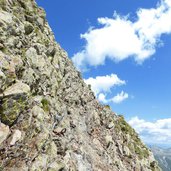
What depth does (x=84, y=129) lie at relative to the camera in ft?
161

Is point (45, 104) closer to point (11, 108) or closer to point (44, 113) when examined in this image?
point (44, 113)

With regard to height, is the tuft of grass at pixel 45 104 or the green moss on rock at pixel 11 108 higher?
the tuft of grass at pixel 45 104

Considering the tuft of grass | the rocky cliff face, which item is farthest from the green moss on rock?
the tuft of grass

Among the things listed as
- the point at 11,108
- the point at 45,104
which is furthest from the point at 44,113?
the point at 11,108

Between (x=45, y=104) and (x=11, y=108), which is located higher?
(x=45, y=104)

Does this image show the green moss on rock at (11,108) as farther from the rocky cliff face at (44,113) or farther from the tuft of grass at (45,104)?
the tuft of grass at (45,104)

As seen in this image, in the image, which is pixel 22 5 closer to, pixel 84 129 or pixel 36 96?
pixel 36 96

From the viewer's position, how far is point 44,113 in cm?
3478

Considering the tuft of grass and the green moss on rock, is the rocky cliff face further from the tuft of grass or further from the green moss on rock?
the tuft of grass

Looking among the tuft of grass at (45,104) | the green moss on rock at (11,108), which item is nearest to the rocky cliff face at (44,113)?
the green moss on rock at (11,108)

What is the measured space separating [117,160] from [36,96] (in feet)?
77.4

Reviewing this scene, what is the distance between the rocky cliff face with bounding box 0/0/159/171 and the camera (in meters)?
28.4

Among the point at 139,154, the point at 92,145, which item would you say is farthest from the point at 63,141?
the point at 139,154

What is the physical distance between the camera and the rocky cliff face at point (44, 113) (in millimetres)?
28422
